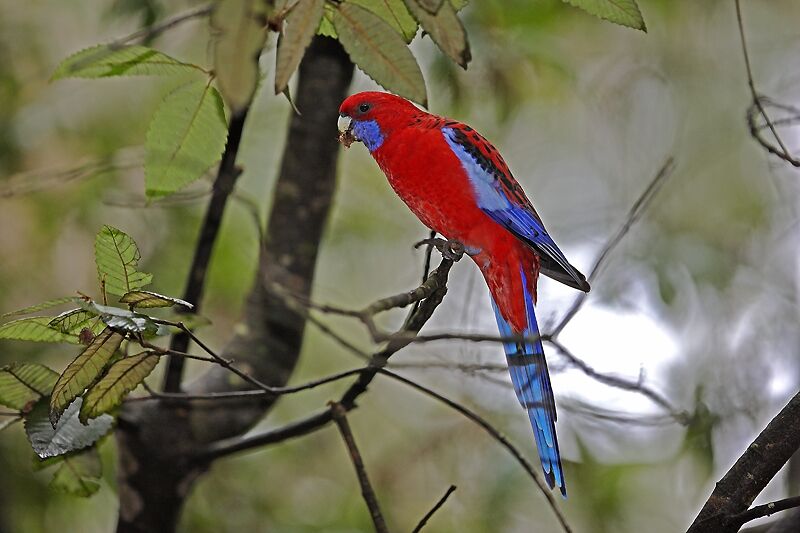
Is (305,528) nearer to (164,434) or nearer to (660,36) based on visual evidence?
(164,434)

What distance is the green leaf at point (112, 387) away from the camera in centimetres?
121

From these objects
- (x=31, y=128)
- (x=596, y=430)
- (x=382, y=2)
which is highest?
(x=31, y=128)

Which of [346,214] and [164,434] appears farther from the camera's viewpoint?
[346,214]

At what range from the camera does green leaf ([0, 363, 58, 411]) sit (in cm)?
142

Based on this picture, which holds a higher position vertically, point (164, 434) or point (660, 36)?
point (660, 36)

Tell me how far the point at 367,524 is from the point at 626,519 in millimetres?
1126

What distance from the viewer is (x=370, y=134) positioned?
189 centimetres

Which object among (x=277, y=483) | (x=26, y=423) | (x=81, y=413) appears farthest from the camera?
(x=277, y=483)

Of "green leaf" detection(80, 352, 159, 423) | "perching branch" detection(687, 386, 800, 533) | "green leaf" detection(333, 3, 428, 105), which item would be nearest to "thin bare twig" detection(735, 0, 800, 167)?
"perching branch" detection(687, 386, 800, 533)

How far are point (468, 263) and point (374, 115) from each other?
90 cm

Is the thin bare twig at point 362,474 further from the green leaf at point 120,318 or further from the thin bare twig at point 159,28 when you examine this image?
the thin bare twig at point 159,28

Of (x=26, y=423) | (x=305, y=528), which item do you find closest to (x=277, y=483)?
(x=305, y=528)

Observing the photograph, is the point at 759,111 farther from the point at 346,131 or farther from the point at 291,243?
the point at 291,243

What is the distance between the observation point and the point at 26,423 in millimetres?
1377
